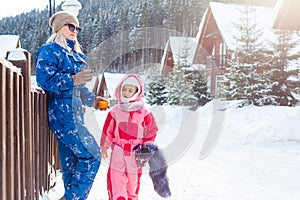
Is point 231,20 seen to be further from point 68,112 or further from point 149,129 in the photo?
point 68,112

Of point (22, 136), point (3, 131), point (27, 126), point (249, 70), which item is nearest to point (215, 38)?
point (249, 70)

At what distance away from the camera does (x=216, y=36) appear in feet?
91.5

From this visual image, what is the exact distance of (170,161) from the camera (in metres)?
6.43

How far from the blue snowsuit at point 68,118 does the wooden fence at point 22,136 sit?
0.12 meters

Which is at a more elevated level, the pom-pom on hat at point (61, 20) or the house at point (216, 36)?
the house at point (216, 36)

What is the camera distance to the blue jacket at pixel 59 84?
293 cm

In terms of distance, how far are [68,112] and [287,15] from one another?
6.86 meters

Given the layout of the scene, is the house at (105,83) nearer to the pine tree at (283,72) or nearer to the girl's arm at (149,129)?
the pine tree at (283,72)

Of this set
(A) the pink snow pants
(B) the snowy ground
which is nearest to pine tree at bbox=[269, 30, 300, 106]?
(B) the snowy ground

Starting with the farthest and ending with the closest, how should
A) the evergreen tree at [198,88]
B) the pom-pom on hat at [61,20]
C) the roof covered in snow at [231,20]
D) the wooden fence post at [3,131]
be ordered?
Answer: 1. the evergreen tree at [198,88]
2. the roof covered in snow at [231,20]
3. the pom-pom on hat at [61,20]
4. the wooden fence post at [3,131]

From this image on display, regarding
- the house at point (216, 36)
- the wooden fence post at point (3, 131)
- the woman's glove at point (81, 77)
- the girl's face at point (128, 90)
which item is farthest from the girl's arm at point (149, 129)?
the house at point (216, 36)

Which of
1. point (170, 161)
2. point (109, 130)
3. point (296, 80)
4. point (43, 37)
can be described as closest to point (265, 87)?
point (296, 80)

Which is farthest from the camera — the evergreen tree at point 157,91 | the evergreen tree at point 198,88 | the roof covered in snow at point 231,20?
the evergreen tree at point 157,91

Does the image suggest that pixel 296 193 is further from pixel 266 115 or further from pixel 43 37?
pixel 43 37
